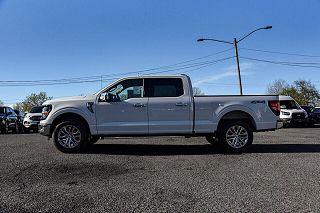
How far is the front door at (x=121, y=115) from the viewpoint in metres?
9.64

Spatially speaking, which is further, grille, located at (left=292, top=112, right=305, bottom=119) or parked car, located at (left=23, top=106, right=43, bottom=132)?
grille, located at (left=292, top=112, right=305, bottom=119)

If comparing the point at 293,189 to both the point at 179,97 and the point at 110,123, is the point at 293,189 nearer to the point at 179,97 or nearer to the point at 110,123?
the point at 179,97

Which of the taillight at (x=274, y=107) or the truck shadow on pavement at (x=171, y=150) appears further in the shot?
the taillight at (x=274, y=107)

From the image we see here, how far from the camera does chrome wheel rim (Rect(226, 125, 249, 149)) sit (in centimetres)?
984

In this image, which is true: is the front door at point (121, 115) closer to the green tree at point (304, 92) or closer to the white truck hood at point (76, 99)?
the white truck hood at point (76, 99)

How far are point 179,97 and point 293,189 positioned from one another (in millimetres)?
4650

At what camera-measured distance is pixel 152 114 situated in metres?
9.66

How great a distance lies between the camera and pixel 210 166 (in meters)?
7.65

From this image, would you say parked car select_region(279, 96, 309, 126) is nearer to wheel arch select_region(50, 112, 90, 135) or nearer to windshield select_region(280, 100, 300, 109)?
windshield select_region(280, 100, 300, 109)

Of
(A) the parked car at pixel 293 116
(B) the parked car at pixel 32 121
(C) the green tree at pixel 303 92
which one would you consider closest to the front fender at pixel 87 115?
(B) the parked car at pixel 32 121

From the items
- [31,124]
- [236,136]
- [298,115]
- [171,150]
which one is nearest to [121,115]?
[171,150]

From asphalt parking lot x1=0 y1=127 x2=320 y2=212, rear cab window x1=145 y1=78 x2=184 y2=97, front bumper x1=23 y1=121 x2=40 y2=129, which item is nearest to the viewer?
asphalt parking lot x1=0 y1=127 x2=320 y2=212

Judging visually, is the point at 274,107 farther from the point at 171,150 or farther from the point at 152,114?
the point at 152,114

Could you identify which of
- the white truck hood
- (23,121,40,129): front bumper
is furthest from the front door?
(23,121,40,129): front bumper
